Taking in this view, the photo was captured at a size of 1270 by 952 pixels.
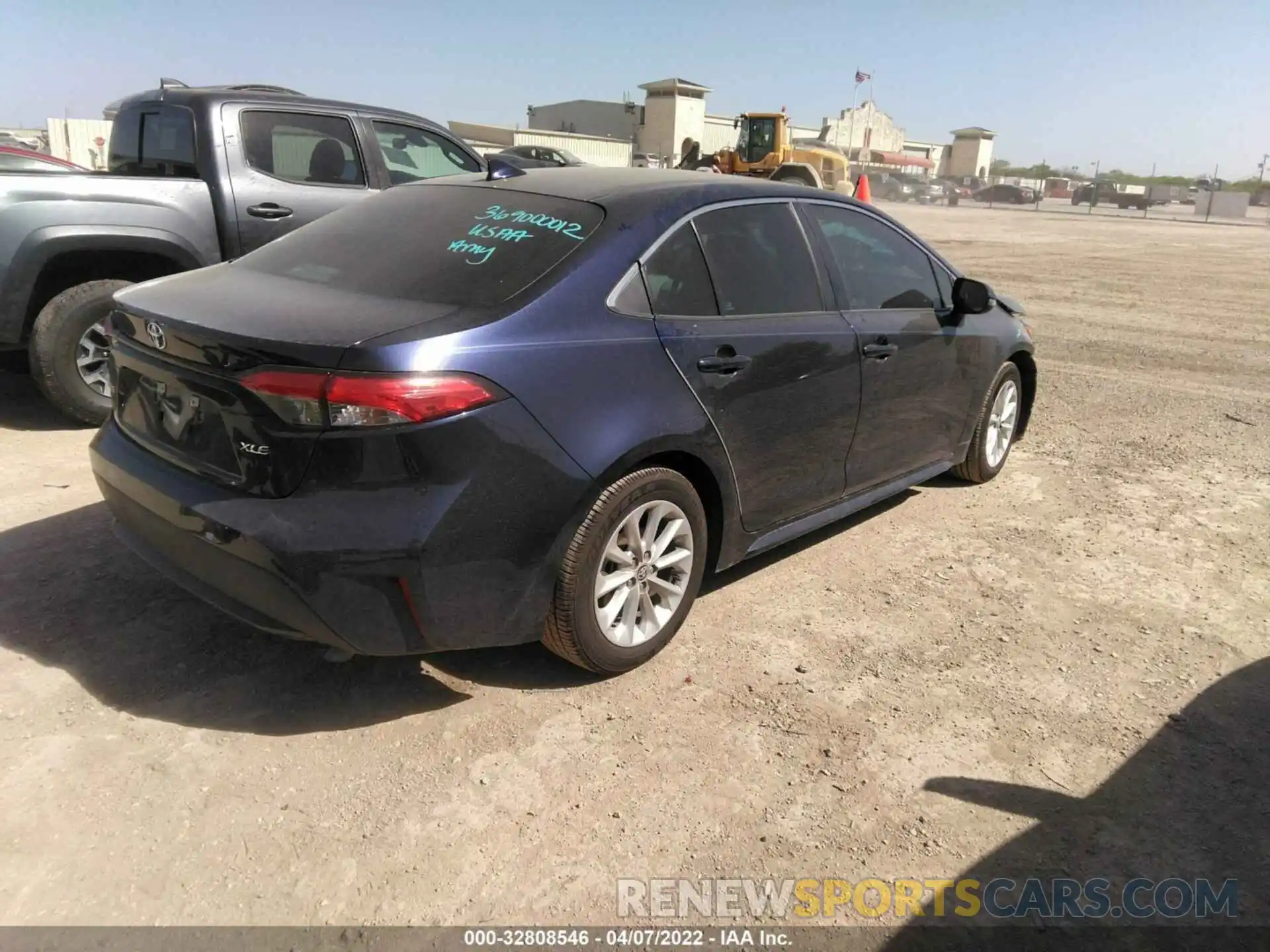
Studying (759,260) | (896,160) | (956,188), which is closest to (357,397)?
(759,260)

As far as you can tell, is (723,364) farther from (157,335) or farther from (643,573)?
(157,335)

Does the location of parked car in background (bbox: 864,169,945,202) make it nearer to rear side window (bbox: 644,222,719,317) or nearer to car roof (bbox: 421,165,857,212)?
car roof (bbox: 421,165,857,212)

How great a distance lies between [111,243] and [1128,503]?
589 cm

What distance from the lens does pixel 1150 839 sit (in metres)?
2.58

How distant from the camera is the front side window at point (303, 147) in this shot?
19.3 ft

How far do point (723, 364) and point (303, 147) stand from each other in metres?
4.13

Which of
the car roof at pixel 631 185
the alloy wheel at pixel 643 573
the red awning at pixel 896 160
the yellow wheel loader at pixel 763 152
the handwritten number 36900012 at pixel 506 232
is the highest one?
the red awning at pixel 896 160

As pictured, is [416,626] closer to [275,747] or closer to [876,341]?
[275,747]

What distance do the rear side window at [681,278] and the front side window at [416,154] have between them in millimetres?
3774

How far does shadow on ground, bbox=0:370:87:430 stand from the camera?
5664mm

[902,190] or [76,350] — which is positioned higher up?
[902,190]

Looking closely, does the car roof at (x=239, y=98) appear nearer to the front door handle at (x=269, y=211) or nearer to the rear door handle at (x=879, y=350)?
the front door handle at (x=269, y=211)

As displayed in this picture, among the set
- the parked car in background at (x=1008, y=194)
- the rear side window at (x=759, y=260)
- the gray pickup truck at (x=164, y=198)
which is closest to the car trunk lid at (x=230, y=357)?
the rear side window at (x=759, y=260)

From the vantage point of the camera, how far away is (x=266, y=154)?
5.91 m
